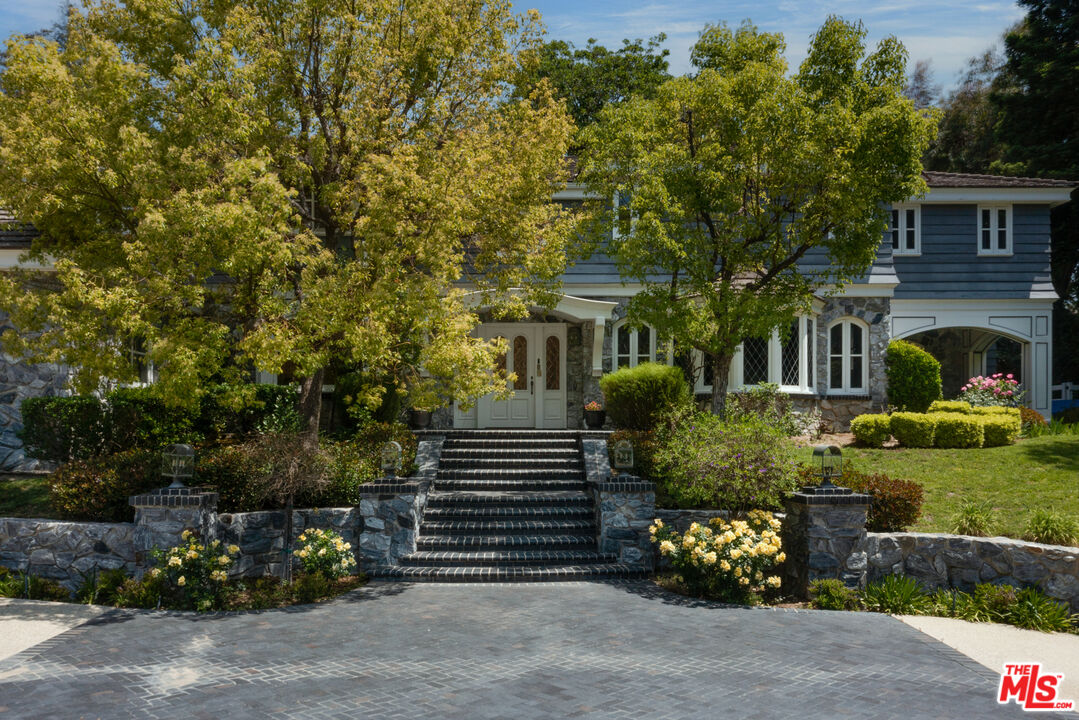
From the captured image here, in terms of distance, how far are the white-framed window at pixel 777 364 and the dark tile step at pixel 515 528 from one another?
7759 mm

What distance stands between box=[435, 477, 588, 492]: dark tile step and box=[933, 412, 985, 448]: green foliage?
24.8 feet

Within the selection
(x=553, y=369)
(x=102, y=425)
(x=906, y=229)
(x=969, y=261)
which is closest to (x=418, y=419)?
(x=553, y=369)

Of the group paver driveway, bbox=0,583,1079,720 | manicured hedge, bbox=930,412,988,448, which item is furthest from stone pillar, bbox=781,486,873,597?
manicured hedge, bbox=930,412,988,448

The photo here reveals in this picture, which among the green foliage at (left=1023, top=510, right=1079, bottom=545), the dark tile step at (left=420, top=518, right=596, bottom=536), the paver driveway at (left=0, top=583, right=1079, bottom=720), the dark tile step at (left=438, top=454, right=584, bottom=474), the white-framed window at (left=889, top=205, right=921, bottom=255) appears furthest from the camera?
the white-framed window at (left=889, top=205, right=921, bottom=255)

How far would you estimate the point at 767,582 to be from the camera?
31.0 feet

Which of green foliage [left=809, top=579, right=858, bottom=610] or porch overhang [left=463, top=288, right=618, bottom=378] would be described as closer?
green foliage [left=809, top=579, right=858, bottom=610]

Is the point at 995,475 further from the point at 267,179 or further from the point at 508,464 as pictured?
the point at 267,179

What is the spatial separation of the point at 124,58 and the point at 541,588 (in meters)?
9.72

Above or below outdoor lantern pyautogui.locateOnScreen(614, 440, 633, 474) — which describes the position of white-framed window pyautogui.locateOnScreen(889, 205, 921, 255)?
above

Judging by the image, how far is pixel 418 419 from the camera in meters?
17.4

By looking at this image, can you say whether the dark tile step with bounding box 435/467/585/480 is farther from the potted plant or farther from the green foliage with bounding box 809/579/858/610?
the green foliage with bounding box 809/579/858/610

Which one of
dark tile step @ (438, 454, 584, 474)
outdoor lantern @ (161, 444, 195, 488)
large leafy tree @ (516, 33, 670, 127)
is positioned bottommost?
dark tile step @ (438, 454, 584, 474)

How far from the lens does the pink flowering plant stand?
783 inches

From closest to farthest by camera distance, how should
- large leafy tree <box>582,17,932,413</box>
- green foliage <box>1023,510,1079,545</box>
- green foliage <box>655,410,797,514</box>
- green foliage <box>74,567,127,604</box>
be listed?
1. green foliage <box>74,567,127,604</box>
2. green foliage <box>1023,510,1079,545</box>
3. green foliage <box>655,410,797,514</box>
4. large leafy tree <box>582,17,932,413</box>
